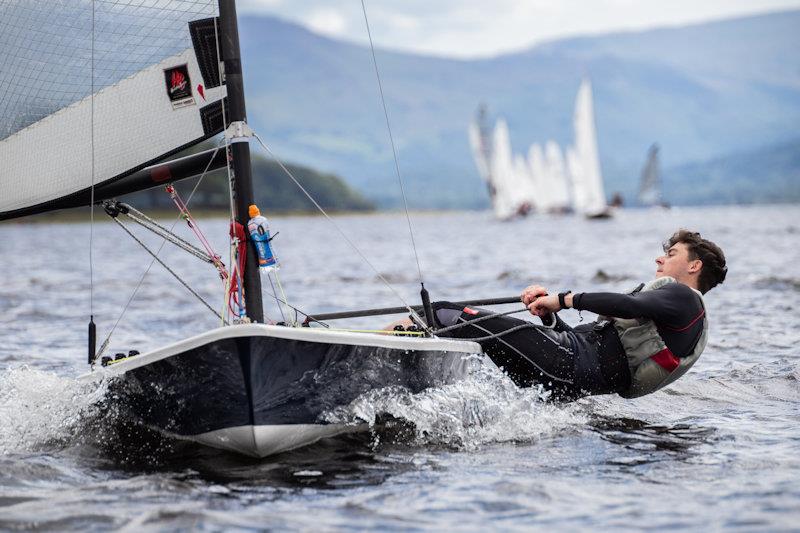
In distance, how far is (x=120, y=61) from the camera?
824 cm

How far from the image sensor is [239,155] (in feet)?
24.2

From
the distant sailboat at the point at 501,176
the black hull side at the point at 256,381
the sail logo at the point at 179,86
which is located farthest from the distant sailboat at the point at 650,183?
the black hull side at the point at 256,381

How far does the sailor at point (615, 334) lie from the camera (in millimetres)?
7543

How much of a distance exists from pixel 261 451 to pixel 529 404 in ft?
7.87

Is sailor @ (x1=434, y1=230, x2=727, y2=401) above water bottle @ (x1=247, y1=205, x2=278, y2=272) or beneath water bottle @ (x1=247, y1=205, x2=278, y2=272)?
beneath

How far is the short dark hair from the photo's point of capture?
7789 millimetres

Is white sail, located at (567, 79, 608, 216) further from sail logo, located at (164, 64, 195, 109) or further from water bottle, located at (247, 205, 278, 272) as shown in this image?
water bottle, located at (247, 205, 278, 272)

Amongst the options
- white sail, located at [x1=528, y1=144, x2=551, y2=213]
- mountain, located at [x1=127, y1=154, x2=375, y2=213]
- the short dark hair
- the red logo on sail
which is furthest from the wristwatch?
mountain, located at [x1=127, y1=154, x2=375, y2=213]

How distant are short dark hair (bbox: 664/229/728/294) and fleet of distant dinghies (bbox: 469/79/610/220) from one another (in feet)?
249

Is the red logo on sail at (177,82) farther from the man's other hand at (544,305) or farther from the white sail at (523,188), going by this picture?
the white sail at (523,188)

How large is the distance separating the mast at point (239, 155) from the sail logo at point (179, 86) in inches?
23.8

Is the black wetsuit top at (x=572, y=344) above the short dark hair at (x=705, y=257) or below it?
below

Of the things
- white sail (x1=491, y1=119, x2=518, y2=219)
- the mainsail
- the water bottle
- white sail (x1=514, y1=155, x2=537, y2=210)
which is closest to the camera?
the water bottle

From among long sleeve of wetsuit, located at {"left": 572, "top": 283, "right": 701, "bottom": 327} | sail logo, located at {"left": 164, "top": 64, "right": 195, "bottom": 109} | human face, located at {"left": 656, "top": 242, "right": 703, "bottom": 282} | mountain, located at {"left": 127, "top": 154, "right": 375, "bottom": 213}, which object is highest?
mountain, located at {"left": 127, "top": 154, "right": 375, "bottom": 213}
